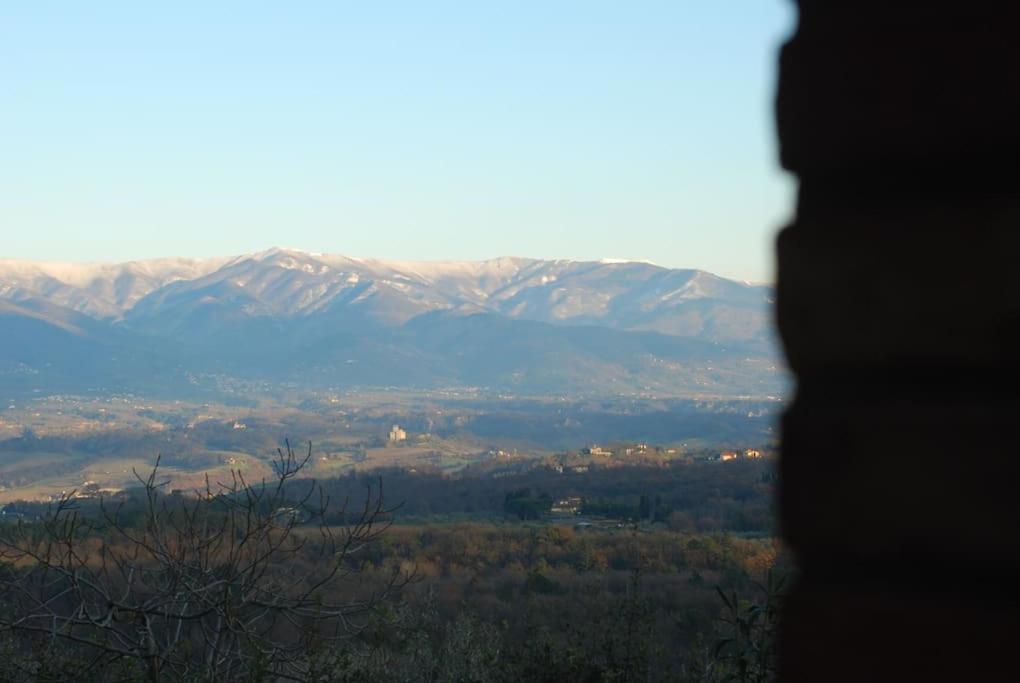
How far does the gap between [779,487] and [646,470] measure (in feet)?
164

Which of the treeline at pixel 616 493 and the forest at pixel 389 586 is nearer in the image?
the forest at pixel 389 586

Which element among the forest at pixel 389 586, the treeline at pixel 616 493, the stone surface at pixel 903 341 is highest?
the stone surface at pixel 903 341

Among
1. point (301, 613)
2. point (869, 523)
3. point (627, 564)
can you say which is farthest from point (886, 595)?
point (627, 564)

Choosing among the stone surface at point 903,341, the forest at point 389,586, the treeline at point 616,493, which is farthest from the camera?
the treeline at point 616,493

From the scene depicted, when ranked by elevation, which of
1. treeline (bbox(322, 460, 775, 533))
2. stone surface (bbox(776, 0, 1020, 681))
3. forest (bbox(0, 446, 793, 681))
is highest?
stone surface (bbox(776, 0, 1020, 681))

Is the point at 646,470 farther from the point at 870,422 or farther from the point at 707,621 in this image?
the point at 870,422

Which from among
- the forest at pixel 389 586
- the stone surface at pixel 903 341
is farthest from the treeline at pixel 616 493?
the stone surface at pixel 903 341

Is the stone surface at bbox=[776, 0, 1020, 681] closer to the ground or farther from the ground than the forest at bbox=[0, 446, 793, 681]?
farther from the ground

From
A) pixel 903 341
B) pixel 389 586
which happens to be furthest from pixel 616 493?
pixel 903 341

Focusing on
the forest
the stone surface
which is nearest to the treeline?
the forest

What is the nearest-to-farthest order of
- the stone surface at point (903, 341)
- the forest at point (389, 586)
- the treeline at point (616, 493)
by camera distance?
the stone surface at point (903, 341) → the forest at point (389, 586) → the treeline at point (616, 493)

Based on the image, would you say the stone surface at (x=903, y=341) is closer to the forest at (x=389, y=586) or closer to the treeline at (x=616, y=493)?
the forest at (x=389, y=586)

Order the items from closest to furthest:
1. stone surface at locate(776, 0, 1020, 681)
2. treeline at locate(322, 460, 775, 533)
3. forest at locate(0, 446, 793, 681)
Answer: stone surface at locate(776, 0, 1020, 681)
forest at locate(0, 446, 793, 681)
treeline at locate(322, 460, 775, 533)

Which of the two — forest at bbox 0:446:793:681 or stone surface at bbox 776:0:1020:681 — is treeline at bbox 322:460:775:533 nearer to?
forest at bbox 0:446:793:681
